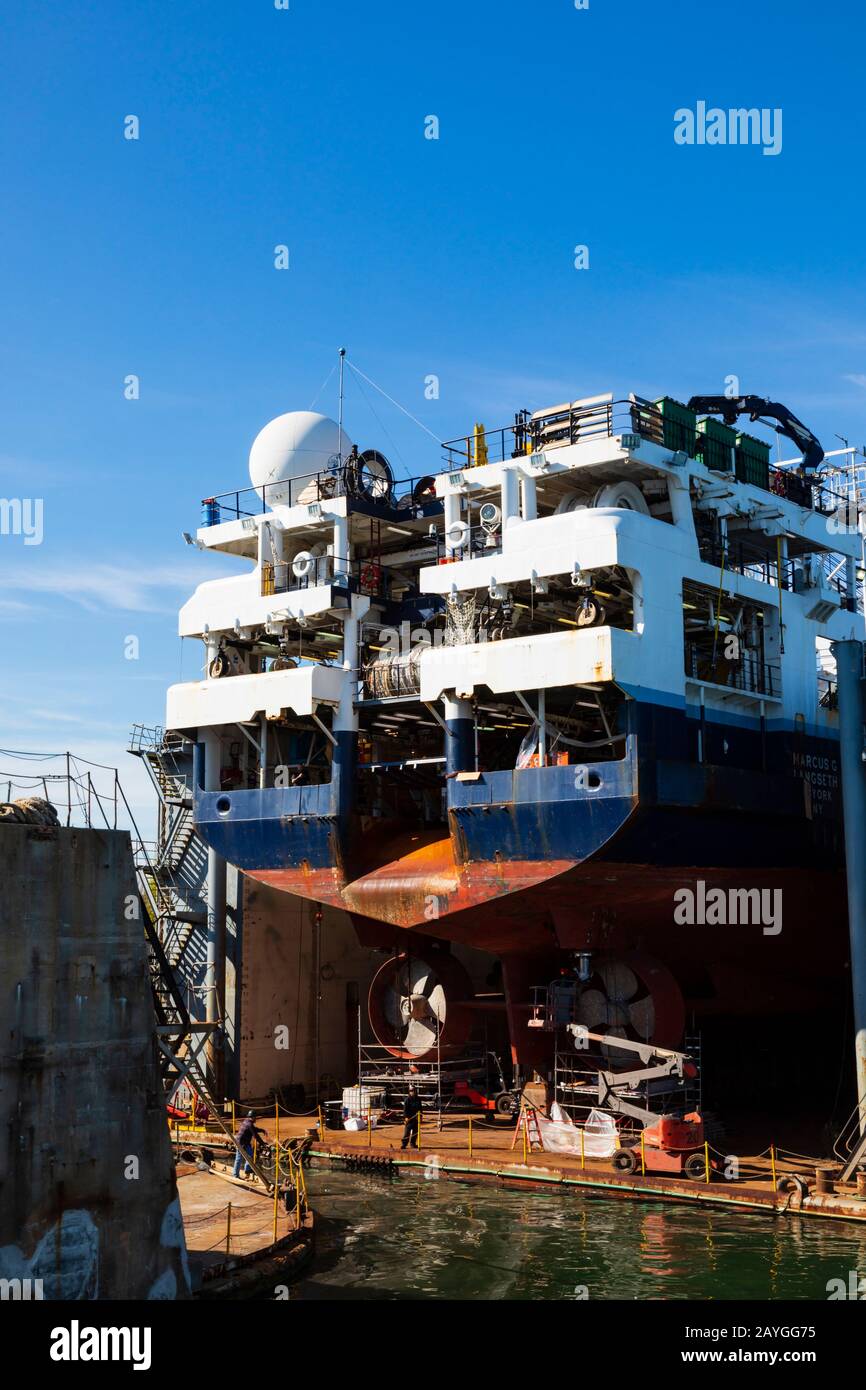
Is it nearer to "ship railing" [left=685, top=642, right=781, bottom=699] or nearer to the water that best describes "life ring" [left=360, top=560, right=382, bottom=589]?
"ship railing" [left=685, top=642, right=781, bottom=699]

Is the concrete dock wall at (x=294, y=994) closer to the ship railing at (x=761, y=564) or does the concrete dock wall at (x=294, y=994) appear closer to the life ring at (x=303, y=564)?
the life ring at (x=303, y=564)

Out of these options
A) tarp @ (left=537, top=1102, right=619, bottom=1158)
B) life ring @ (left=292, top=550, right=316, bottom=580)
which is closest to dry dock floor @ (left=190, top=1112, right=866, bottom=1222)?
tarp @ (left=537, top=1102, right=619, bottom=1158)

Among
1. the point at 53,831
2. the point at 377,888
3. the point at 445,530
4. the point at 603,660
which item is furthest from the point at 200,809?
the point at 53,831

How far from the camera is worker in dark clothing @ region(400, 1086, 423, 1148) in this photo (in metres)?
29.3

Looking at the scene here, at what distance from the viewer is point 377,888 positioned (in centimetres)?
3200

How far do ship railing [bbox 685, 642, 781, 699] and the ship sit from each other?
0.36ft

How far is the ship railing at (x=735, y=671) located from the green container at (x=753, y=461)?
4757mm

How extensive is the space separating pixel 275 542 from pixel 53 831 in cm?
2183

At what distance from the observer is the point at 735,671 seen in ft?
111

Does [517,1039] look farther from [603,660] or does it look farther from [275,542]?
[275,542]

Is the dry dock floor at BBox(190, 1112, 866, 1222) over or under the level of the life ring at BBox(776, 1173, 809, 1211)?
under

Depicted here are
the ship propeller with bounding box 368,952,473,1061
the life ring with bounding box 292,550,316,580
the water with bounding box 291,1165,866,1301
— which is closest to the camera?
the water with bounding box 291,1165,866,1301

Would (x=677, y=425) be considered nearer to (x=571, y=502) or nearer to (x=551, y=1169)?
(x=571, y=502)

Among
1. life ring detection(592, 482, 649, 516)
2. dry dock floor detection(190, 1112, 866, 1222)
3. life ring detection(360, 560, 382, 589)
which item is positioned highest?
life ring detection(592, 482, 649, 516)
